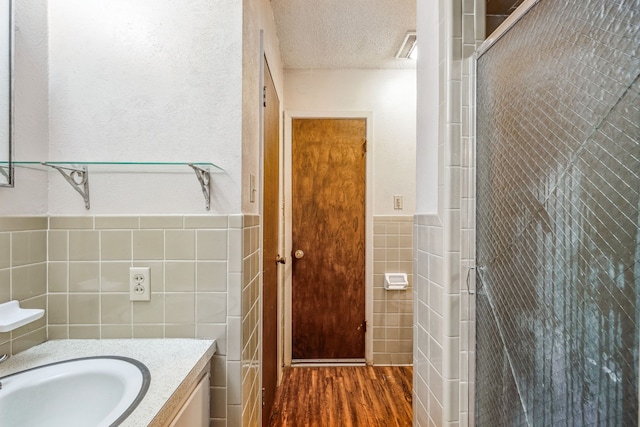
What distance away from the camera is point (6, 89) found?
918mm

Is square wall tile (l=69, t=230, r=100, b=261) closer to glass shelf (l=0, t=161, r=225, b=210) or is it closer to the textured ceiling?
glass shelf (l=0, t=161, r=225, b=210)

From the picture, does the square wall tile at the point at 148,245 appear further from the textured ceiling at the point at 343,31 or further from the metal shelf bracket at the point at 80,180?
the textured ceiling at the point at 343,31

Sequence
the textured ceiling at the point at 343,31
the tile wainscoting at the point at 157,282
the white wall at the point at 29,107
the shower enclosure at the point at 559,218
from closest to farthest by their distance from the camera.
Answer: the shower enclosure at the point at 559,218, the white wall at the point at 29,107, the tile wainscoting at the point at 157,282, the textured ceiling at the point at 343,31

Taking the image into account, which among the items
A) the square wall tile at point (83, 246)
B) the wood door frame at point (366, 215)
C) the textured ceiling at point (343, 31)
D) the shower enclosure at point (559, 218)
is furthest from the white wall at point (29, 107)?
the wood door frame at point (366, 215)

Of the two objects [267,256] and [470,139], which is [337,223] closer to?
[267,256]

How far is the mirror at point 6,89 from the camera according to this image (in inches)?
35.5

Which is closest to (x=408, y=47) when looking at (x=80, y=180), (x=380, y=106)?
(x=380, y=106)

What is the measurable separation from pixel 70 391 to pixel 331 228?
6.70 feet

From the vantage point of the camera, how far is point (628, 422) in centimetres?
58

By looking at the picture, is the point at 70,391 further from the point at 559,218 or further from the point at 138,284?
the point at 559,218

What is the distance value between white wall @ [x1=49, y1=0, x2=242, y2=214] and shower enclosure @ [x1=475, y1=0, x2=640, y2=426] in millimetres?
859

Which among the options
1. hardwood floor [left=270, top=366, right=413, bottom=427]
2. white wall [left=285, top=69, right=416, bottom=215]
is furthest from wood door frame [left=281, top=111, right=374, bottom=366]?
hardwood floor [left=270, top=366, right=413, bottom=427]

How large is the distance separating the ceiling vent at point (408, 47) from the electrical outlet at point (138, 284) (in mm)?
2221

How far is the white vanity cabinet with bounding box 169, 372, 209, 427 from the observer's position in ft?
2.66
